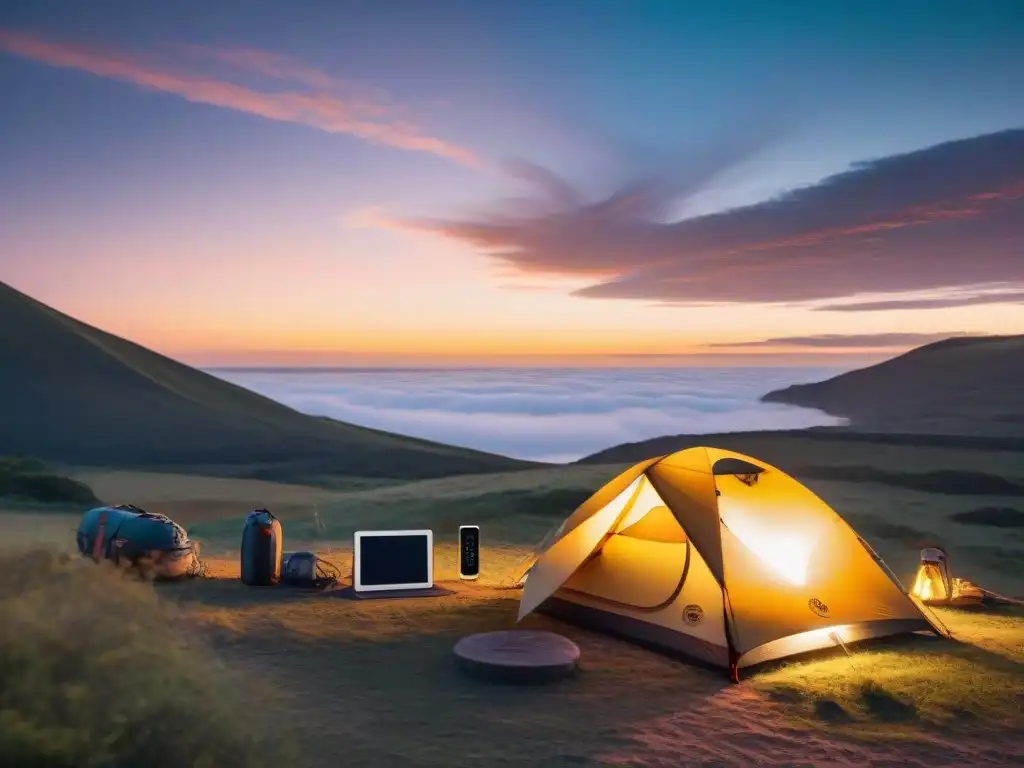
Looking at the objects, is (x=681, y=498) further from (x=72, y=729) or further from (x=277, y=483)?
(x=277, y=483)

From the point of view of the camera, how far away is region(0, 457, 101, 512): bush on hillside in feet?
62.9

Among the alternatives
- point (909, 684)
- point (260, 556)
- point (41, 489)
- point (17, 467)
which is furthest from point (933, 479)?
point (17, 467)

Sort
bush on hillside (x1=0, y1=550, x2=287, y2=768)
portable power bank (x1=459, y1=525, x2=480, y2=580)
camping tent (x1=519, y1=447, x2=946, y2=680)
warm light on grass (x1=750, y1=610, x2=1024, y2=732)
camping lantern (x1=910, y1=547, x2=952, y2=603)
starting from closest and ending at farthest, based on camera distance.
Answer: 1. bush on hillside (x1=0, y1=550, x2=287, y2=768)
2. warm light on grass (x1=750, y1=610, x2=1024, y2=732)
3. camping tent (x1=519, y1=447, x2=946, y2=680)
4. camping lantern (x1=910, y1=547, x2=952, y2=603)
5. portable power bank (x1=459, y1=525, x2=480, y2=580)

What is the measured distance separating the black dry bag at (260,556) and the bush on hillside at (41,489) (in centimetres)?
1095

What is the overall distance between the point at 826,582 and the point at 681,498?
1.42 metres

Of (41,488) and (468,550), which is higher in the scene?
(41,488)

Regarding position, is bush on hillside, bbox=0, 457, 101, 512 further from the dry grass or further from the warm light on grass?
the warm light on grass

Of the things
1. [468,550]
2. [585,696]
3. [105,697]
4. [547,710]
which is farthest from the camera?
[468,550]

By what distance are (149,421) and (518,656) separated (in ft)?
135

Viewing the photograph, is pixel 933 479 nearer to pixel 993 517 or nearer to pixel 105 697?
pixel 993 517

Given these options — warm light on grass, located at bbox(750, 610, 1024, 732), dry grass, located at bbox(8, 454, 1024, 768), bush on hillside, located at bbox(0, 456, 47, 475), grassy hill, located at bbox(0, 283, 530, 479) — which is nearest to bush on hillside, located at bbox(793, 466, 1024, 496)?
grassy hill, located at bbox(0, 283, 530, 479)

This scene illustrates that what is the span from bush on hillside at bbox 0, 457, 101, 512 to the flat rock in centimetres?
1473

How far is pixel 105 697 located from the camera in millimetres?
4234

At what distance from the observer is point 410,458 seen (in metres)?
36.2
